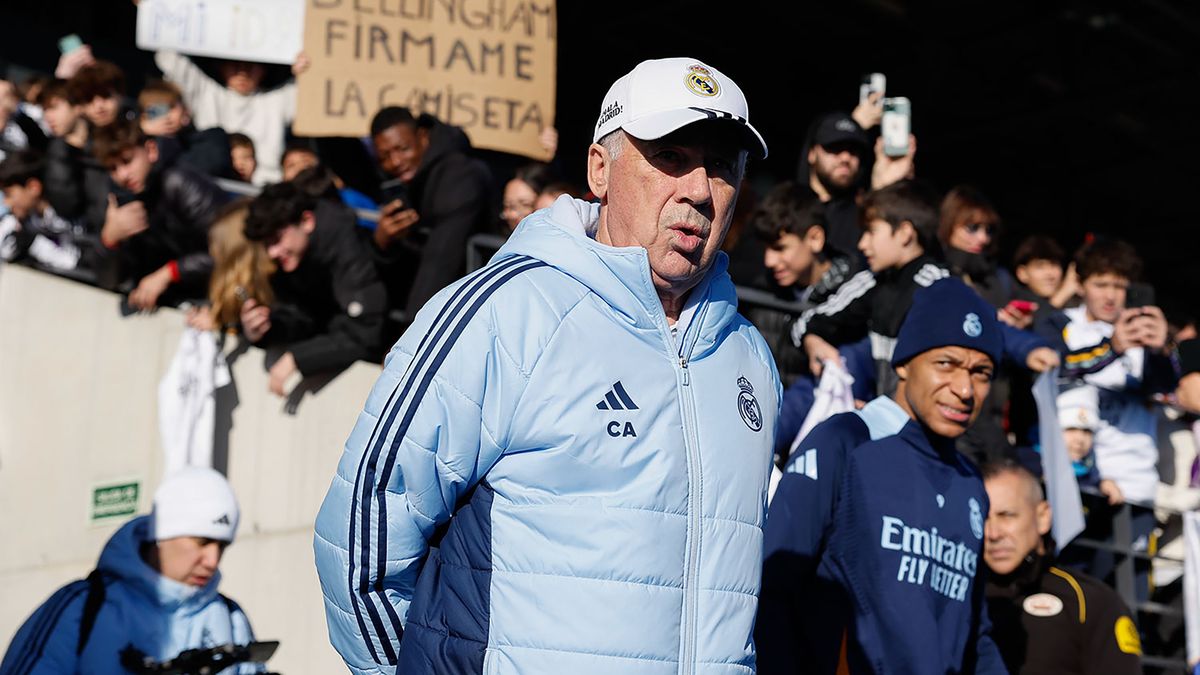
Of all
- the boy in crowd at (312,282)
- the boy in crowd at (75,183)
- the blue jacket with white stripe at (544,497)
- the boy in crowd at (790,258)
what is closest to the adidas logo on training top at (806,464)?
the blue jacket with white stripe at (544,497)

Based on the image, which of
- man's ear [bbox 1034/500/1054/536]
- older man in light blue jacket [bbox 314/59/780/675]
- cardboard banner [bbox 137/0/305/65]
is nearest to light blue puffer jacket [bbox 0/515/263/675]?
older man in light blue jacket [bbox 314/59/780/675]

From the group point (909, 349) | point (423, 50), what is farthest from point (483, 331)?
point (423, 50)

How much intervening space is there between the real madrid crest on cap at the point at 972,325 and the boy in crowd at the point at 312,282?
314 cm

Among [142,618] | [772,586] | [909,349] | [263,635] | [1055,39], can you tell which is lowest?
[263,635]

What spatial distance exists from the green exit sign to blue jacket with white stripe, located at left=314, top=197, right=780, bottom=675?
175 inches

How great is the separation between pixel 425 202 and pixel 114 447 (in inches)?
77.3

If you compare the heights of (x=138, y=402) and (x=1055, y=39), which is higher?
(x=1055, y=39)

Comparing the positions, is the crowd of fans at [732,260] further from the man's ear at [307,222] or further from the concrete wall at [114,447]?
the concrete wall at [114,447]

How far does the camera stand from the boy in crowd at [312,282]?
20.8ft

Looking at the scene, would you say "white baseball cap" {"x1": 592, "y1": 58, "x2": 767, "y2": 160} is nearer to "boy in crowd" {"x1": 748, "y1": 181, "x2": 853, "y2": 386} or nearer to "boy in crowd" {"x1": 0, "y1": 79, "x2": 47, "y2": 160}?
"boy in crowd" {"x1": 748, "y1": 181, "x2": 853, "y2": 386}

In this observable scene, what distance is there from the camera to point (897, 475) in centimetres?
375

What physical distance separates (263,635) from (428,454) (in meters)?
4.22

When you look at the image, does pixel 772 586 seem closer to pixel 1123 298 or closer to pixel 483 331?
pixel 483 331

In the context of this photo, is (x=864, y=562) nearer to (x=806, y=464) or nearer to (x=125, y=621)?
(x=806, y=464)
